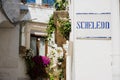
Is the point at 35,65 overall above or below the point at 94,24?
below

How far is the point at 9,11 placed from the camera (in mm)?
22766

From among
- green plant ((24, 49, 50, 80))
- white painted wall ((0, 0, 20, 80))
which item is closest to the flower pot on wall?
white painted wall ((0, 0, 20, 80))

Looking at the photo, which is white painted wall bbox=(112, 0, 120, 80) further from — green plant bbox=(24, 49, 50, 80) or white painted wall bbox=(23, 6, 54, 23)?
white painted wall bbox=(23, 6, 54, 23)

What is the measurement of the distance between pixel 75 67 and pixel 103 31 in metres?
0.99

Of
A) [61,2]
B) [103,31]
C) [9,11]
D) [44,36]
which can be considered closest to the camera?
[103,31]

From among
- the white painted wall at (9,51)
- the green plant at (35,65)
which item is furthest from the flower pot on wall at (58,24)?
the green plant at (35,65)

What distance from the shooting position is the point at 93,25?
29.3 ft

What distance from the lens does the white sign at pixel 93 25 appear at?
8914 millimetres

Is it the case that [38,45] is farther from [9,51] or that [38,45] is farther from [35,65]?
[9,51]

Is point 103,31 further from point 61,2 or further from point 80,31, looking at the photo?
point 61,2

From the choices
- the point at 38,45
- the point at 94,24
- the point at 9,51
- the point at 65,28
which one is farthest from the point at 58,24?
the point at 38,45

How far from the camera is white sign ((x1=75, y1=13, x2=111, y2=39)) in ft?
29.2

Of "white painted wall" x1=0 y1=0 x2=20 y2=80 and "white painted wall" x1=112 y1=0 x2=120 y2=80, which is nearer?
"white painted wall" x1=112 y1=0 x2=120 y2=80

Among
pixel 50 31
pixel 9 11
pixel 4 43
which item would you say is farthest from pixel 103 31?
pixel 4 43
